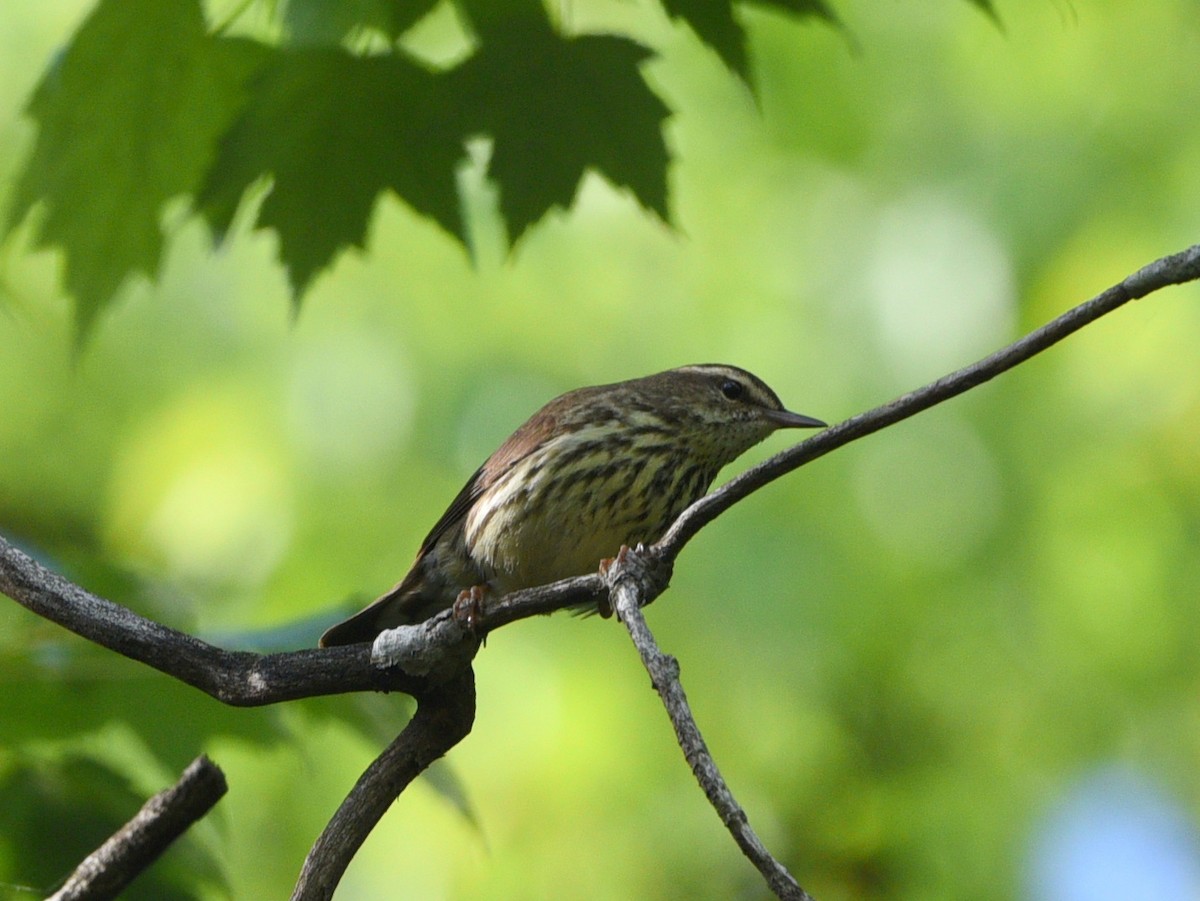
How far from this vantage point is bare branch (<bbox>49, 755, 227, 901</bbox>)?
235 cm

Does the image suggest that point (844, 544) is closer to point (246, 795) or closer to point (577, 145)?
point (246, 795)

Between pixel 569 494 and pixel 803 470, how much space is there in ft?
12.2

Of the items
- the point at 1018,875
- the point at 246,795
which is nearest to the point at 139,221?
the point at 246,795

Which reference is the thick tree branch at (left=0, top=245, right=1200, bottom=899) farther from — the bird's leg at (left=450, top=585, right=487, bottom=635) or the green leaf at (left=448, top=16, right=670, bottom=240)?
the green leaf at (left=448, top=16, right=670, bottom=240)

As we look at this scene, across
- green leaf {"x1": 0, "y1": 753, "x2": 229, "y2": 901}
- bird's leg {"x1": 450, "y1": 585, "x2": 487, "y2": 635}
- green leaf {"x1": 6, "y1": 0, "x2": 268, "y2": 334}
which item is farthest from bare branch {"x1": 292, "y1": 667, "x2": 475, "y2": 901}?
green leaf {"x1": 6, "y1": 0, "x2": 268, "y2": 334}

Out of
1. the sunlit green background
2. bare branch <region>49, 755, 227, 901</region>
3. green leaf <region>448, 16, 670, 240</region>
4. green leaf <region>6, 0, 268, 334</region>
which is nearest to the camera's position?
bare branch <region>49, 755, 227, 901</region>

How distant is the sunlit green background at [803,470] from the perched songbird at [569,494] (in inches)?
95.6

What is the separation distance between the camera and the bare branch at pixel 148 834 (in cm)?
235

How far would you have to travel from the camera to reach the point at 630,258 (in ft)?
26.4

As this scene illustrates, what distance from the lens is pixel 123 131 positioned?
10.3 ft

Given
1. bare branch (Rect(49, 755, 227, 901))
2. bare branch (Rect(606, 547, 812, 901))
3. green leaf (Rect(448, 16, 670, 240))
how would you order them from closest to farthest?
1. bare branch (Rect(606, 547, 812, 901))
2. bare branch (Rect(49, 755, 227, 901))
3. green leaf (Rect(448, 16, 670, 240))

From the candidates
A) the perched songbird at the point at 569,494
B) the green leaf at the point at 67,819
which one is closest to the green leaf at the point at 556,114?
the perched songbird at the point at 569,494

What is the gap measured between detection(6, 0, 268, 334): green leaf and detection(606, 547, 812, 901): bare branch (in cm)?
176

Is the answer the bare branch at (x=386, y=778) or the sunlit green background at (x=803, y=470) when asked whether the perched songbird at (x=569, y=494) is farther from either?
the sunlit green background at (x=803, y=470)
